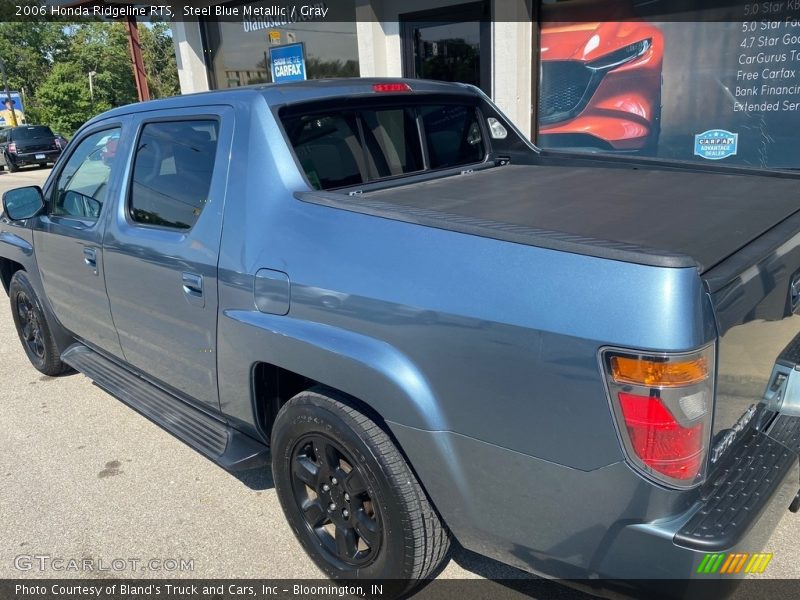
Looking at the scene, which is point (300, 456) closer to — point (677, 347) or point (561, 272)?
point (561, 272)

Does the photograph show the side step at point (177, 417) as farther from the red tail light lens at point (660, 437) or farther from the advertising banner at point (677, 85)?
the advertising banner at point (677, 85)

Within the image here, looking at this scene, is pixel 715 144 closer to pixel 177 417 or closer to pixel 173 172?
pixel 173 172

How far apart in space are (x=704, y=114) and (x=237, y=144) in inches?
230

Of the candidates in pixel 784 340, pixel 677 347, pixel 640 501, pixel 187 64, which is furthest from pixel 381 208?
pixel 187 64

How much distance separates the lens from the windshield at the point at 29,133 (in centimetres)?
2292

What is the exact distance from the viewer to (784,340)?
85.6 inches

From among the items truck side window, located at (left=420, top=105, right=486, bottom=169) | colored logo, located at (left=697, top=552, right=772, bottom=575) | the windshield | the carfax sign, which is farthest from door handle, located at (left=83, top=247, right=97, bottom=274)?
the windshield

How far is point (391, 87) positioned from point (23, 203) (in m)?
2.39

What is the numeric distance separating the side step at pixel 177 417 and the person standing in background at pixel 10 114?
127 feet

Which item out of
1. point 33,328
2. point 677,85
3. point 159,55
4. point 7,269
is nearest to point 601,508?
point 33,328

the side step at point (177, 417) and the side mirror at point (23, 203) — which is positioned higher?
the side mirror at point (23, 203)

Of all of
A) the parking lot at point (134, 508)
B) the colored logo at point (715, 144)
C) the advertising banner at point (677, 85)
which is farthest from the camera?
the colored logo at point (715, 144)

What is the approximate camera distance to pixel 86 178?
3.66 meters

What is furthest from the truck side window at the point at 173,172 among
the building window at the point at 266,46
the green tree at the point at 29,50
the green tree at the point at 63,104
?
the green tree at the point at 29,50
